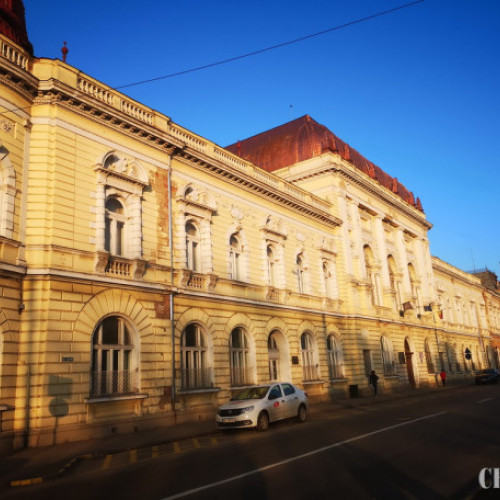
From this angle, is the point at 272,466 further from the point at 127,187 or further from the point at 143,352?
the point at 127,187

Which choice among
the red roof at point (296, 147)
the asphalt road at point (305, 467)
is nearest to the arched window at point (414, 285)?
the red roof at point (296, 147)

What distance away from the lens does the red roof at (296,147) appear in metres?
35.9

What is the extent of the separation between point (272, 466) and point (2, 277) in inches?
379

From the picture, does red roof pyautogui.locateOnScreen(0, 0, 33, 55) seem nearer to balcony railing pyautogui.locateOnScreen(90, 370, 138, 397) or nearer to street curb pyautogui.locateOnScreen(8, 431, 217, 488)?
balcony railing pyautogui.locateOnScreen(90, 370, 138, 397)

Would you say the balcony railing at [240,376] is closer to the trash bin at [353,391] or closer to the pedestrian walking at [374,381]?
the trash bin at [353,391]

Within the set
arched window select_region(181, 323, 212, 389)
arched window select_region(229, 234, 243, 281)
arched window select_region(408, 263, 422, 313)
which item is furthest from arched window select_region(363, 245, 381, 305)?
arched window select_region(181, 323, 212, 389)

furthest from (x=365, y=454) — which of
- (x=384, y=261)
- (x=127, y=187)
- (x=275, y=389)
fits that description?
(x=384, y=261)

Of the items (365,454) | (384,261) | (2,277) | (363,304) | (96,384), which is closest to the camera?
(365,454)

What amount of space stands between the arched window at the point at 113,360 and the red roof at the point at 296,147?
2151 cm

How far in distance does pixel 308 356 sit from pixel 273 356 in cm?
327

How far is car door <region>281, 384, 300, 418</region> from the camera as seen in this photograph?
17359 millimetres

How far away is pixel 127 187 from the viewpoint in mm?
18484

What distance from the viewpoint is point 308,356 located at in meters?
27.1

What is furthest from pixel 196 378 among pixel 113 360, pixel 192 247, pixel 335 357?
pixel 335 357
